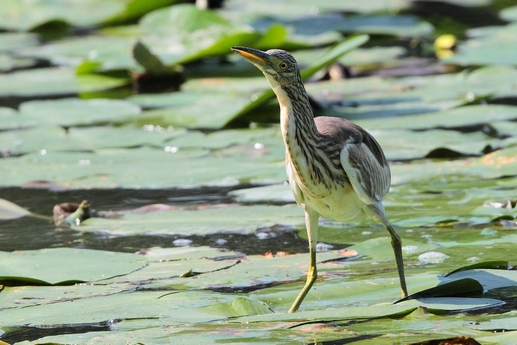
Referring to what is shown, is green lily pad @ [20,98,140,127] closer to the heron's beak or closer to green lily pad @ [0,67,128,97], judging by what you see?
green lily pad @ [0,67,128,97]

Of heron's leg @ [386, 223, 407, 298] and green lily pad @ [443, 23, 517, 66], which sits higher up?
green lily pad @ [443, 23, 517, 66]

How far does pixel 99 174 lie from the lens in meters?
6.05

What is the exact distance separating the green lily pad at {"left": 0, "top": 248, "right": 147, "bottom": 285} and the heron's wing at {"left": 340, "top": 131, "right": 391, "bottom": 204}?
3.50ft

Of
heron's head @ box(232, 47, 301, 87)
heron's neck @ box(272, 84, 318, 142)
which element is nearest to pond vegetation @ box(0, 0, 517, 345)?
heron's neck @ box(272, 84, 318, 142)

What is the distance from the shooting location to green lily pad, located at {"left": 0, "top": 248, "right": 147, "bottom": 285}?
4113mm

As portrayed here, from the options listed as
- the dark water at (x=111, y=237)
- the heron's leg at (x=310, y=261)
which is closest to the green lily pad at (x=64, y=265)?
the dark water at (x=111, y=237)

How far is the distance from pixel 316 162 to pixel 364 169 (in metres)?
0.27

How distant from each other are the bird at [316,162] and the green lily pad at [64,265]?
2.84 feet

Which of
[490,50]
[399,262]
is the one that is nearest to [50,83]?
[490,50]

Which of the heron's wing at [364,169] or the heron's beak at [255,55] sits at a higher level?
the heron's beak at [255,55]


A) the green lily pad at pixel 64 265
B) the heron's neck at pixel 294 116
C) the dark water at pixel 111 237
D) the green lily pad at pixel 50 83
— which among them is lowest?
the dark water at pixel 111 237

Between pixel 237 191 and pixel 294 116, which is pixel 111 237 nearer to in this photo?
pixel 237 191

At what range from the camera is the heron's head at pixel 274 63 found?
150 inches

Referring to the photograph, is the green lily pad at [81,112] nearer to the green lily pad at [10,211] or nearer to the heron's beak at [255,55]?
the green lily pad at [10,211]
